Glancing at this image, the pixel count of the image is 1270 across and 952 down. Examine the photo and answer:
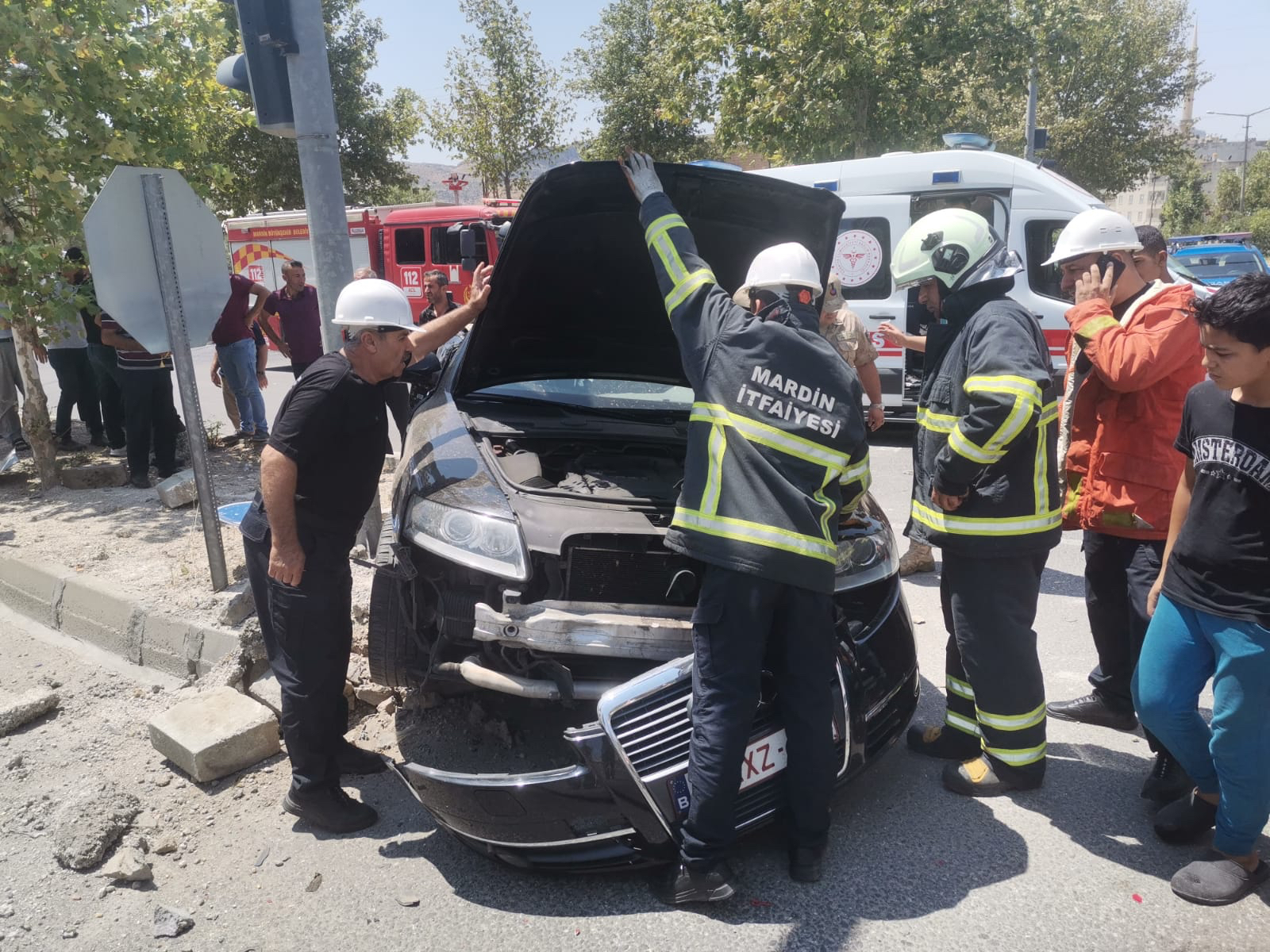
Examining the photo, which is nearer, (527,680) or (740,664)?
(740,664)

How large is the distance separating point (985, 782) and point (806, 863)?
2.87 feet

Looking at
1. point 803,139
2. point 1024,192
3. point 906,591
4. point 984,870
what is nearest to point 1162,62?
point 803,139

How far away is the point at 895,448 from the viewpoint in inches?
353

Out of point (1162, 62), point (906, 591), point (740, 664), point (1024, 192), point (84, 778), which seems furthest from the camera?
point (1162, 62)

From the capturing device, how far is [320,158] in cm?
442

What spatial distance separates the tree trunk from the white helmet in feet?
21.0

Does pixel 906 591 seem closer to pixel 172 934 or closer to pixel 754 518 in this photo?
pixel 754 518

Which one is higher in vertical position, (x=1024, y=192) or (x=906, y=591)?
(x=1024, y=192)

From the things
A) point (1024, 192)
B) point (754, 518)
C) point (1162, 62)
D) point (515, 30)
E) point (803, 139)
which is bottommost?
point (754, 518)

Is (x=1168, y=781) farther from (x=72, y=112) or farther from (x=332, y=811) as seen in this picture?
(x=72, y=112)

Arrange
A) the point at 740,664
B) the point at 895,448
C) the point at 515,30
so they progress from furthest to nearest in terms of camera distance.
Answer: the point at 515,30
the point at 895,448
the point at 740,664

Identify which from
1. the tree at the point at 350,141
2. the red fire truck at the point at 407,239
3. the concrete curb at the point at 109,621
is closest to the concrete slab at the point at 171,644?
the concrete curb at the point at 109,621

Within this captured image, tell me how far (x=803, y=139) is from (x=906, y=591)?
1127 cm

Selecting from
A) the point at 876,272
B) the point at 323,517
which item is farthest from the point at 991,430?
the point at 876,272
